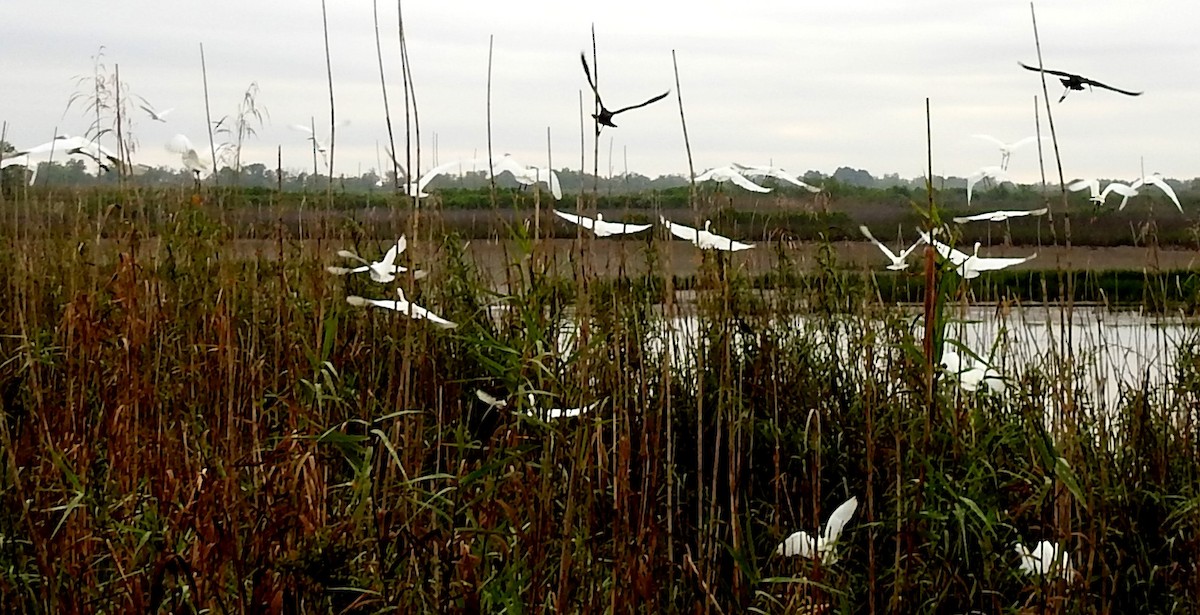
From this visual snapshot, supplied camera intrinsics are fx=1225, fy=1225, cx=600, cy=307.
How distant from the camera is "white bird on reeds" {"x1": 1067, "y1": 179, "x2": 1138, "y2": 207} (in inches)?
102

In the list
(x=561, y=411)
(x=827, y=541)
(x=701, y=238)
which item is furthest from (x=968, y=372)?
(x=561, y=411)

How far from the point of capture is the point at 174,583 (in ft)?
5.70

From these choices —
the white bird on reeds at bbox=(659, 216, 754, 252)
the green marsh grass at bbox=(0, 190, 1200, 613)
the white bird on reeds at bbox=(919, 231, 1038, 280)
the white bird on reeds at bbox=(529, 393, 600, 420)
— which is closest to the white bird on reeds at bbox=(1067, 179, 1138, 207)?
the green marsh grass at bbox=(0, 190, 1200, 613)

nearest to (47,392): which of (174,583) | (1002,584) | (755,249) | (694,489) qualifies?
(174,583)

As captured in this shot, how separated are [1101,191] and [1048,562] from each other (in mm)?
1024

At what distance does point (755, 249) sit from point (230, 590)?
6.19 ft

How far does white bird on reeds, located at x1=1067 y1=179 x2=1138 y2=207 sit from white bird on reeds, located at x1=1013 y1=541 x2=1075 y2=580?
33.7 inches

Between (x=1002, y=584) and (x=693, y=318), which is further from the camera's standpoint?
(x=693, y=318)

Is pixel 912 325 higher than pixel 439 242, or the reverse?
pixel 439 242

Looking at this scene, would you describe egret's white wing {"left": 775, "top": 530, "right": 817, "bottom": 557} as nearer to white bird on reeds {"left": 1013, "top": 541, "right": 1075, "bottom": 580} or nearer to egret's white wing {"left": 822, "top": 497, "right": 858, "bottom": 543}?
egret's white wing {"left": 822, "top": 497, "right": 858, "bottom": 543}

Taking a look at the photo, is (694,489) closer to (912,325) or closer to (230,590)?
(912,325)

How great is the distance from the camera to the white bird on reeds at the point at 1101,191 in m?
2.60

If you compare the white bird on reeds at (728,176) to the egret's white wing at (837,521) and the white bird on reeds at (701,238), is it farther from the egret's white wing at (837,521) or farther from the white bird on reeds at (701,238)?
the egret's white wing at (837,521)

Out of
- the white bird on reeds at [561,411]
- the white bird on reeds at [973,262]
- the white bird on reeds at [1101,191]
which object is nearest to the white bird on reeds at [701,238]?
the white bird on reeds at [973,262]
